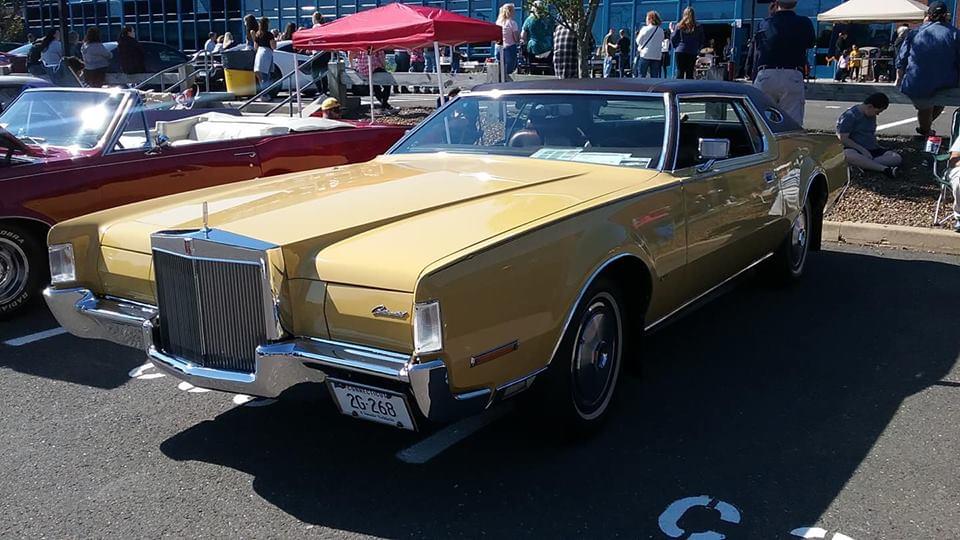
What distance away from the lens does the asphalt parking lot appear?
10.7ft

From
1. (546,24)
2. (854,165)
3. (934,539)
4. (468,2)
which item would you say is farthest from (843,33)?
(934,539)

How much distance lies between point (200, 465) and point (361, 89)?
14.8m

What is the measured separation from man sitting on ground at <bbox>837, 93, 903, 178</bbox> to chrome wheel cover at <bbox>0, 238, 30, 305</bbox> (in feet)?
24.9

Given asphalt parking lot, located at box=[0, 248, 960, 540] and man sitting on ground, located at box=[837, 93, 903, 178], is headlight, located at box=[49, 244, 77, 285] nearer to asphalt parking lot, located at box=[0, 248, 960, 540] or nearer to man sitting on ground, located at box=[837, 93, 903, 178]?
asphalt parking lot, located at box=[0, 248, 960, 540]

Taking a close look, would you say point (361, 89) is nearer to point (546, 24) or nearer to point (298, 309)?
point (546, 24)

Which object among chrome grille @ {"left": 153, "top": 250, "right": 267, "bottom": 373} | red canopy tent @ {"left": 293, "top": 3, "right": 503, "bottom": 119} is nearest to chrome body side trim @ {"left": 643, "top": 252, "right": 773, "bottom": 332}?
chrome grille @ {"left": 153, "top": 250, "right": 267, "bottom": 373}

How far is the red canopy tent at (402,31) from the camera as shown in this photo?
37.2 ft

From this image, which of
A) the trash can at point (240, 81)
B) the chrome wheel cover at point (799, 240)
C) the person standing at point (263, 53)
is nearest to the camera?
the chrome wheel cover at point (799, 240)

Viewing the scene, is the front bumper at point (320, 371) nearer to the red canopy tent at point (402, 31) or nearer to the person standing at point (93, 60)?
the red canopy tent at point (402, 31)

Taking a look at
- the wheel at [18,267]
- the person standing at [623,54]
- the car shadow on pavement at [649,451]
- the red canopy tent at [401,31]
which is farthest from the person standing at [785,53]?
the person standing at [623,54]

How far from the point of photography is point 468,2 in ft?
94.0

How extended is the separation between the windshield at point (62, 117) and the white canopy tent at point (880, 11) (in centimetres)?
1842

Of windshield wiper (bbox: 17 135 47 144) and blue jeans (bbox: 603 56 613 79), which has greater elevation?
blue jeans (bbox: 603 56 613 79)

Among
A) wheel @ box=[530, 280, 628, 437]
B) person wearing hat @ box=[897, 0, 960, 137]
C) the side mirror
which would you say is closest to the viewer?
wheel @ box=[530, 280, 628, 437]
